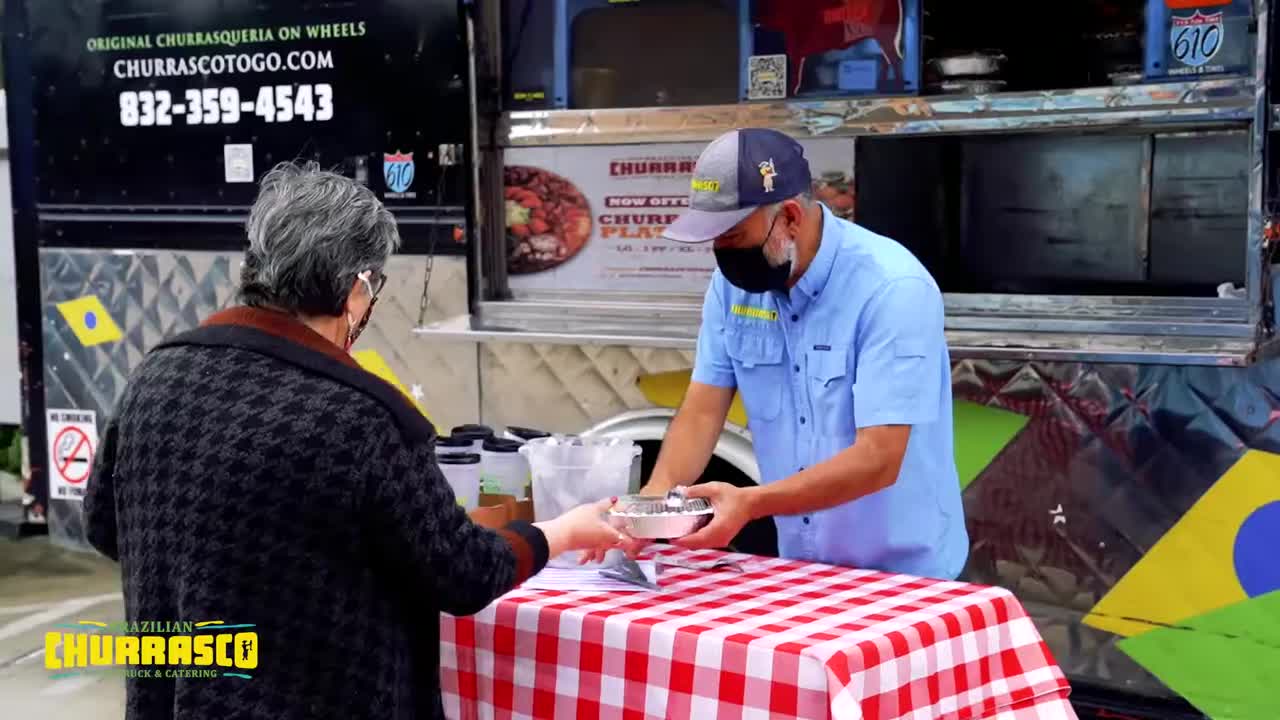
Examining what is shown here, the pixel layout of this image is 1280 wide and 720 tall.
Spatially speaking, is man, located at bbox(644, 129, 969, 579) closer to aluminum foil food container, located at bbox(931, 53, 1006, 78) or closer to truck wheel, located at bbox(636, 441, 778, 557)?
truck wheel, located at bbox(636, 441, 778, 557)

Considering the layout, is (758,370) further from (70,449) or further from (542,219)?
(70,449)

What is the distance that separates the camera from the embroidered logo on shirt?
3.09 meters

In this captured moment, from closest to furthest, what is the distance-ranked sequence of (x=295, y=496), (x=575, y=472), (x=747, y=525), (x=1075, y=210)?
(x=295, y=496) < (x=575, y=472) < (x=747, y=525) < (x=1075, y=210)

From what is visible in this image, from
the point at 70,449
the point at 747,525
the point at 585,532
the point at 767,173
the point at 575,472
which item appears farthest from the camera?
the point at 70,449

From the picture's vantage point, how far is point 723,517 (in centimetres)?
279

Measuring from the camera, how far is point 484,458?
320 centimetres

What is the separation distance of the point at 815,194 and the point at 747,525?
0.98m

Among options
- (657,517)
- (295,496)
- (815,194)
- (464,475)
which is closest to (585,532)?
(657,517)

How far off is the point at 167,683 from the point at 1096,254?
3715 millimetres

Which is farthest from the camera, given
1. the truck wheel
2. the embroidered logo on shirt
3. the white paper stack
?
the truck wheel

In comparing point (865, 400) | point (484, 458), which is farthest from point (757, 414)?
point (484, 458)

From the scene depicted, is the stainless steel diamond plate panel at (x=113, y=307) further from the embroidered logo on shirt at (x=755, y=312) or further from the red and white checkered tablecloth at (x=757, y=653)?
the red and white checkered tablecloth at (x=757, y=653)

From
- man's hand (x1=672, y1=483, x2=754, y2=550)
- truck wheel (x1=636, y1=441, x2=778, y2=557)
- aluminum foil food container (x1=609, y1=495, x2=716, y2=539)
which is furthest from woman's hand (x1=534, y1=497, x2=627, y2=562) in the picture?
truck wheel (x1=636, y1=441, x2=778, y2=557)

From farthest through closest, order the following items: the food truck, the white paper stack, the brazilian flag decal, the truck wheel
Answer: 1. the brazilian flag decal
2. the truck wheel
3. the food truck
4. the white paper stack
